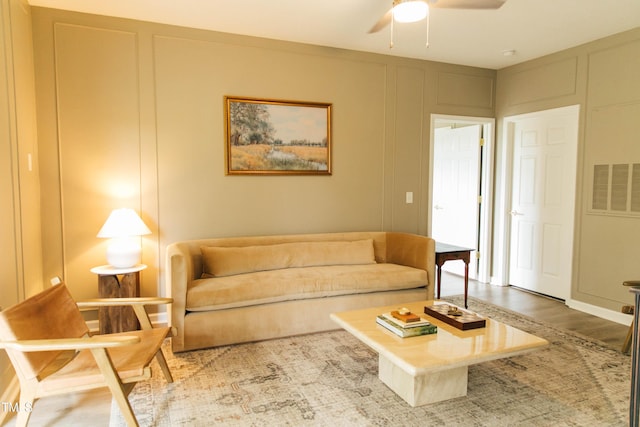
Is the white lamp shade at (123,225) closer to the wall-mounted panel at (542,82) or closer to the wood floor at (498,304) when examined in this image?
the wood floor at (498,304)

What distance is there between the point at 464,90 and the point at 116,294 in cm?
430

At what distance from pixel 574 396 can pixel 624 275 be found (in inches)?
77.4

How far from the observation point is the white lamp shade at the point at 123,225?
316 cm

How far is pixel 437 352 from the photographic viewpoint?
6.95ft

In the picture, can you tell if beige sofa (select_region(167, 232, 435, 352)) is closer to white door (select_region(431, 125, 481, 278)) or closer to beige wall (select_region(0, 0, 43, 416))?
beige wall (select_region(0, 0, 43, 416))

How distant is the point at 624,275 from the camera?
12.3 ft

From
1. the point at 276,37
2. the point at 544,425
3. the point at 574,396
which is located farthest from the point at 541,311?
the point at 276,37

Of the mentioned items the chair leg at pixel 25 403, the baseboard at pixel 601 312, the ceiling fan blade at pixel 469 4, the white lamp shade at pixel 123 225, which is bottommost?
the baseboard at pixel 601 312

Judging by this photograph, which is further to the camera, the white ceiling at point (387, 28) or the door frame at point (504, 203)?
the door frame at point (504, 203)

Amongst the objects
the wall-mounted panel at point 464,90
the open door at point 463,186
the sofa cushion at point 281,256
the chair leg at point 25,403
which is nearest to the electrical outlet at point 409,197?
the open door at point 463,186

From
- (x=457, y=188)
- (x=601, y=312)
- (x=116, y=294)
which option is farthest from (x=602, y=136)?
(x=116, y=294)

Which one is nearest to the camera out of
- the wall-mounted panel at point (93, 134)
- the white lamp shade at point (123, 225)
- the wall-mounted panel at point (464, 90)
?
the white lamp shade at point (123, 225)

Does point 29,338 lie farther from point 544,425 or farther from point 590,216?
point 590,216

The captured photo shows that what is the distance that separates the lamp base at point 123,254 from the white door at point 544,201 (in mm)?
4171
